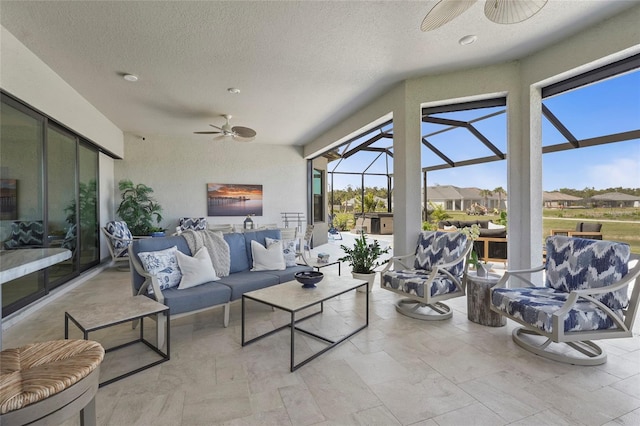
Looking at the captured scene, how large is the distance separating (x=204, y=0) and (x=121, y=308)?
8.74ft

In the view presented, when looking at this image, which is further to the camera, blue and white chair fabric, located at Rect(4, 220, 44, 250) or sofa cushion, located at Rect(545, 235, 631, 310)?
blue and white chair fabric, located at Rect(4, 220, 44, 250)

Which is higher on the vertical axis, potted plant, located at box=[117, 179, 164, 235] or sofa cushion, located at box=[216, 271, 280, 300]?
potted plant, located at box=[117, 179, 164, 235]

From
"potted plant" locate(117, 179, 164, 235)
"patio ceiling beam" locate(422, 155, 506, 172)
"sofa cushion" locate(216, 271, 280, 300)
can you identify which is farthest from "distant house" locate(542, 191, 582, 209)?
"potted plant" locate(117, 179, 164, 235)

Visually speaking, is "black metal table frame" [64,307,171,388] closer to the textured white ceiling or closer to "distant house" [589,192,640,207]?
the textured white ceiling

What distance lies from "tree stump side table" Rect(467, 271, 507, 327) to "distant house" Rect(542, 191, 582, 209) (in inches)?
64.3

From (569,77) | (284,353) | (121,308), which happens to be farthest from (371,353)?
(569,77)

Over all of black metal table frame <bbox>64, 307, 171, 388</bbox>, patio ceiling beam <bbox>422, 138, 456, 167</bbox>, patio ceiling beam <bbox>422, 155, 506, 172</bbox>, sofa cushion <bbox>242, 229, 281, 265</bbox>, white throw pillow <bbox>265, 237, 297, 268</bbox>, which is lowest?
black metal table frame <bbox>64, 307, 171, 388</bbox>

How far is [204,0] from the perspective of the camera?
8.61 ft

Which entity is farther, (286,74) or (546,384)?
(286,74)

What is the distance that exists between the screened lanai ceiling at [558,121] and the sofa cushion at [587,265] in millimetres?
1768

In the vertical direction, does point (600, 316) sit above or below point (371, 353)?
above

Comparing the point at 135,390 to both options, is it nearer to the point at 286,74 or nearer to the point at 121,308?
the point at 121,308

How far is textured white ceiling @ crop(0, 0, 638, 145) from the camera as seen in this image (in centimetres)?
275

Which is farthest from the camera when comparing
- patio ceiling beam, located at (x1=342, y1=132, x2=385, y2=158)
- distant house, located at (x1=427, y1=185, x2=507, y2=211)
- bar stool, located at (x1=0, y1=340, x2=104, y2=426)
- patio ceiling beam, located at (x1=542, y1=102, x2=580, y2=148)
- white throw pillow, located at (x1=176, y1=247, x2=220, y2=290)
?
patio ceiling beam, located at (x1=342, y1=132, x2=385, y2=158)
